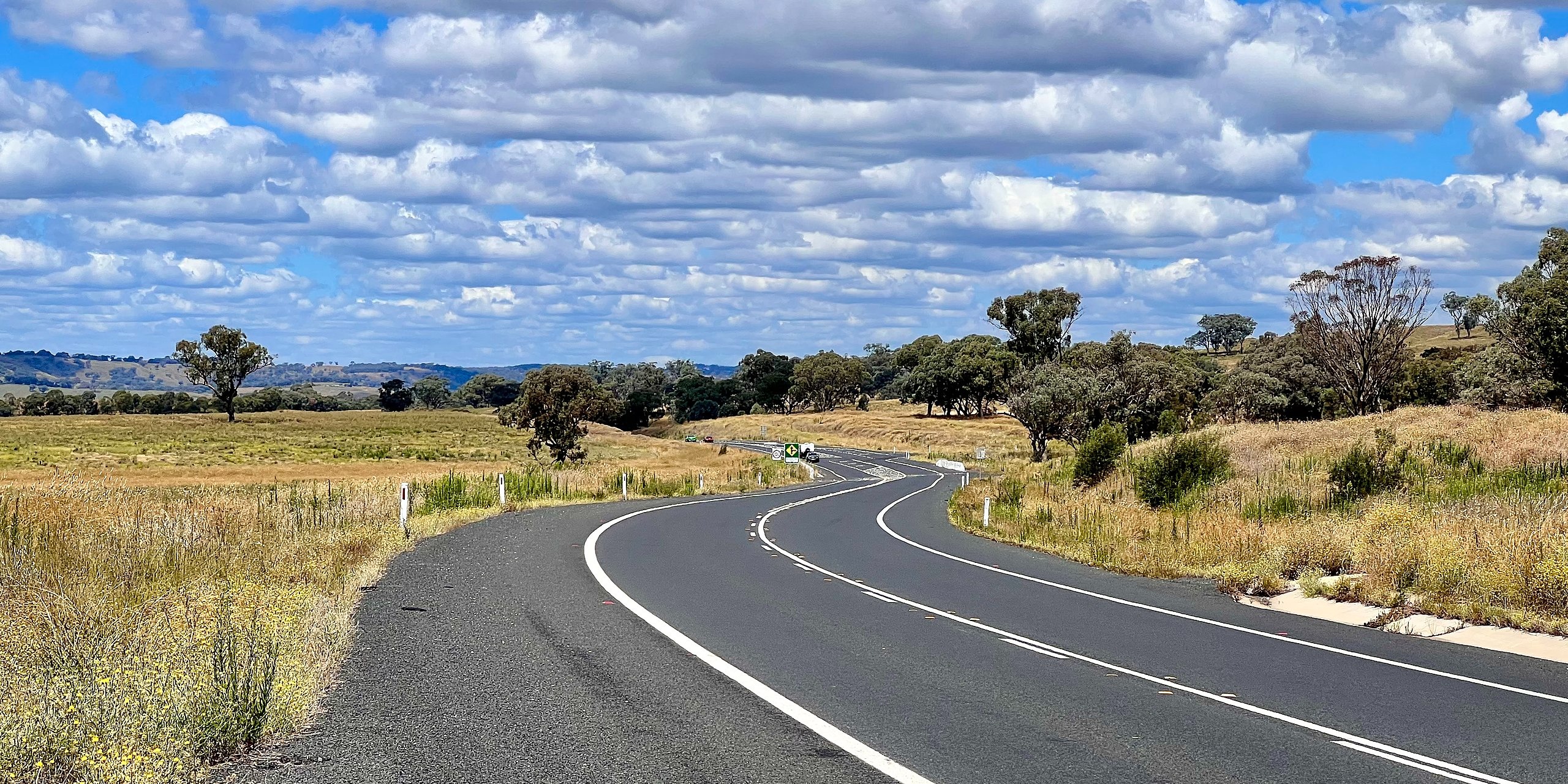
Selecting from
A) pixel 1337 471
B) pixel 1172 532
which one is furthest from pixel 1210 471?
pixel 1172 532

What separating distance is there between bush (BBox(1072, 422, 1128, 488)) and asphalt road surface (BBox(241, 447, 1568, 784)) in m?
22.1

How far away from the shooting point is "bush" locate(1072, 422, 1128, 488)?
39.2 meters

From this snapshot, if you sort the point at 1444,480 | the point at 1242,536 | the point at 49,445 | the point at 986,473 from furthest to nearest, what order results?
the point at 49,445 < the point at 986,473 < the point at 1444,480 < the point at 1242,536

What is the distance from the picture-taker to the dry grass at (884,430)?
4665 inches

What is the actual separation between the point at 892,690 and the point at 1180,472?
23.9 metres

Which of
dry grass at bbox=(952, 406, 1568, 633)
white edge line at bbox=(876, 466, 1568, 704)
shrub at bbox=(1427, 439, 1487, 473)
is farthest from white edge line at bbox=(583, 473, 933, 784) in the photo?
shrub at bbox=(1427, 439, 1487, 473)

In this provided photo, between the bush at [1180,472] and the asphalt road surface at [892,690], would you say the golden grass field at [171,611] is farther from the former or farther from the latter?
the bush at [1180,472]

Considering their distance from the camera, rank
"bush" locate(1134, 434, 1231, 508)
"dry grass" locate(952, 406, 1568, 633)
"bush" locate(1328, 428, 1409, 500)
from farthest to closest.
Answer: "bush" locate(1134, 434, 1231, 508) < "bush" locate(1328, 428, 1409, 500) < "dry grass" locate(952, 406, 1568, 633)

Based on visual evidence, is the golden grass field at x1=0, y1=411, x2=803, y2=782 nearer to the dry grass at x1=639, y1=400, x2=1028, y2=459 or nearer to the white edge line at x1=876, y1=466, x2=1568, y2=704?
the white edge line at x1=876, y1=466, x2=1568, y2=704

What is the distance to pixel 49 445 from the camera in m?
91.4

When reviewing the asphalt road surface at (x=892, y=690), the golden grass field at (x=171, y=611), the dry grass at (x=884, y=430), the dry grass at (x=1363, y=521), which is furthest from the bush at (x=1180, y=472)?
the dry grass at (x=884, y=430)

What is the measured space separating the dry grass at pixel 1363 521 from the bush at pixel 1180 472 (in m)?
0.75

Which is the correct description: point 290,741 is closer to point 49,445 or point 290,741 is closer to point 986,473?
point 986,473

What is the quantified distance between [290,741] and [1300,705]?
22.2ft
